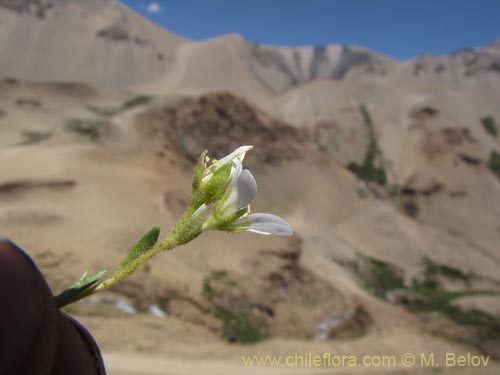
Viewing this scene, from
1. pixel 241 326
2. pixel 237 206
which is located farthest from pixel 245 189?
pixel 241 326

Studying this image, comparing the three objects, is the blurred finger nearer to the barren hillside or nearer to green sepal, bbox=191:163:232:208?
green sepal, bbox=191:163:232:208

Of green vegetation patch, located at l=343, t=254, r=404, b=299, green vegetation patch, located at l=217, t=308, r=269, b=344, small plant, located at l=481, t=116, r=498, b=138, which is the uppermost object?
small plant, located at l=481, t=116, r=498, b=138

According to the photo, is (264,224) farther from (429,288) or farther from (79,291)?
(429,288)

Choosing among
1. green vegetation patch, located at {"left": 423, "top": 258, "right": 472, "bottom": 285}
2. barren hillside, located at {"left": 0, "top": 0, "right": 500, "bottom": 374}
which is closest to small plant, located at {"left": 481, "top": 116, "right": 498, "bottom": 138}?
barren hillside, located at {"left": 0, "top": 0, "right": 500, "bottom": 374}

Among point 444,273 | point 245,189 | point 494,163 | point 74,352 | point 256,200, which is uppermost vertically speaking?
point 494,163

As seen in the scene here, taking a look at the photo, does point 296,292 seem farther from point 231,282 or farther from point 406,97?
point 406,97

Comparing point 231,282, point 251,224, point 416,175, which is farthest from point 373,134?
point 251,224
